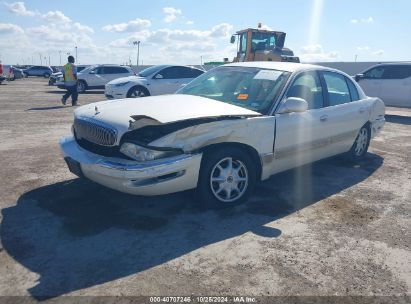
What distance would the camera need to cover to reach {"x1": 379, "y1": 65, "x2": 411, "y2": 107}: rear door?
500 inches

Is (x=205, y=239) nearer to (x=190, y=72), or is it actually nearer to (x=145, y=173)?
(x=145, y=173)

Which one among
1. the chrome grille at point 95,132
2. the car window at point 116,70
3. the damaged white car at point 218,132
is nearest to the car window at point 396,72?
the damaged white car at point 218,132

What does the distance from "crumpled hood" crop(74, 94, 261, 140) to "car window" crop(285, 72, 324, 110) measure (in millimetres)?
798

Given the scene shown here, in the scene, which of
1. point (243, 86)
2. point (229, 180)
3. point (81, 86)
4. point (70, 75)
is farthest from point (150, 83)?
point (229, 180)

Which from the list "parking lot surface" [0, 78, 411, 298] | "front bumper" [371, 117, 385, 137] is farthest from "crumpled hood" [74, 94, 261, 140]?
"front bumper" [371, 117, 385, 137]

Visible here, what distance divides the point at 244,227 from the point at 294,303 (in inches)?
46.0

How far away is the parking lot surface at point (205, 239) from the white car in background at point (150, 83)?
775 centimetres

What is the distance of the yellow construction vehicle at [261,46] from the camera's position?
1575cm

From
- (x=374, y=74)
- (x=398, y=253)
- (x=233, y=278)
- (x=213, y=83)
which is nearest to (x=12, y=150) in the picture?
(x=213, y=83)

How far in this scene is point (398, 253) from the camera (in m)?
3.21

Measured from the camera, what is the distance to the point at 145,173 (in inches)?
131

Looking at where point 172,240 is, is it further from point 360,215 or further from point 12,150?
point 12,150

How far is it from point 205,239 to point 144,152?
1.02 metres

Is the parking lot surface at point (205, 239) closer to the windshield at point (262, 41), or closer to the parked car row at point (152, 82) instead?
the parked car row at point (152, 82)
